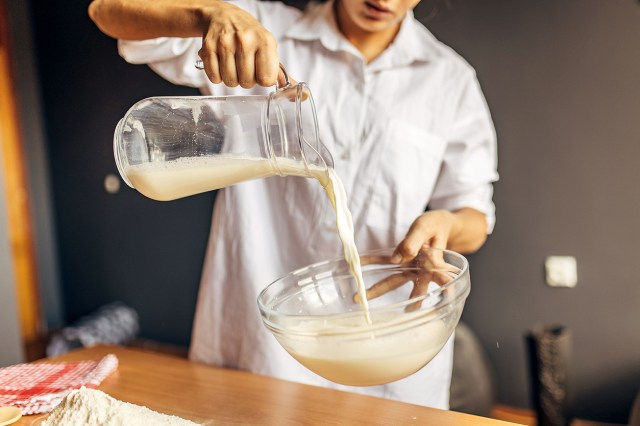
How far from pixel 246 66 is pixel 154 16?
0.25 m

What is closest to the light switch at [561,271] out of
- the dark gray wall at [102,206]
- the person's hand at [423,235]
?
the person's hand at [423,235]

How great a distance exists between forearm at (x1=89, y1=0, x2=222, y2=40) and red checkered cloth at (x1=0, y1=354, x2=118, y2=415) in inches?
21.4

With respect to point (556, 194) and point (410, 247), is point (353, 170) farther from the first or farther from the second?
point (556, 194)

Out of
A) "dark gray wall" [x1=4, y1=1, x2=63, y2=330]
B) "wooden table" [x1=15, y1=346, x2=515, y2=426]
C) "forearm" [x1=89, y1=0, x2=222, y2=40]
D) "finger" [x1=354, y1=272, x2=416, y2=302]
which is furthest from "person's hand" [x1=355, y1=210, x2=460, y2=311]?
"dark gray wall" [x1=4, y1=1, x2=63, y2=330]

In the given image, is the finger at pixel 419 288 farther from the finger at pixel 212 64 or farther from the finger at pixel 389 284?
the finger at pixel 212 64

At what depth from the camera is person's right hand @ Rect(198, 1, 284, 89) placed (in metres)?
0.83

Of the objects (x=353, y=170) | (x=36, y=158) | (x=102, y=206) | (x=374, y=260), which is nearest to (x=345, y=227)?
(x=374, y=260)

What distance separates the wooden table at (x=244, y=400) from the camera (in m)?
0.83

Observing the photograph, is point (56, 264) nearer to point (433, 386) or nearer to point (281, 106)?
point (433, 386)

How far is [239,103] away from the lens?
826 mm

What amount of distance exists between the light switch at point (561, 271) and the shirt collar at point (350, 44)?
0.97 metres

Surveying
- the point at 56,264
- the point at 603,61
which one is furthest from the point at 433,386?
the point at 56,264

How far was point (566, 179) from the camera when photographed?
195 cm

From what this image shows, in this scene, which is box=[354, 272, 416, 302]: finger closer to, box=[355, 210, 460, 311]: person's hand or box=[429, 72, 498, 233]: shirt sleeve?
box=[355, 210, 460, 311]: person's hand
